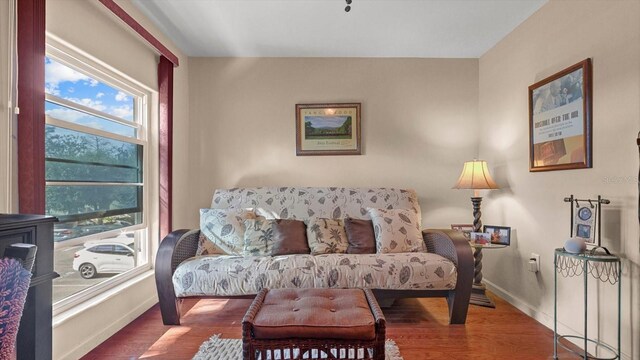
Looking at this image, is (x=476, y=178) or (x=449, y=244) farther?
(x=476, y=178)

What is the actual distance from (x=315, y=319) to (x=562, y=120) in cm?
220

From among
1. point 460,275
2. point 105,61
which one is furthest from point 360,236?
point 105,61

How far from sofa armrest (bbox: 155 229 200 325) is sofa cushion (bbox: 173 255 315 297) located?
56 millimetres

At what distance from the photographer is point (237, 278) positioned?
2352 mm

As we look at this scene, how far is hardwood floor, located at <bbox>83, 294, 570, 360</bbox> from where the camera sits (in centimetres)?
208

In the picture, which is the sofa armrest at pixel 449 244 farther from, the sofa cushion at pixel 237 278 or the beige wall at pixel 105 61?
the beige wall at pixel 105 61

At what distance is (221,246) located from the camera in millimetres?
2775

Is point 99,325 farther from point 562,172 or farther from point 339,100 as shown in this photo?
point 562,172

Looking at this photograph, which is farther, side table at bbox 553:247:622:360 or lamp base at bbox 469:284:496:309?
lamp base at bbox 469:284:496:309

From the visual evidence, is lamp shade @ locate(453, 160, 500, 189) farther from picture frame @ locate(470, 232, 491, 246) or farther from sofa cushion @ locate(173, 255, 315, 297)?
sofa cushion @ locate(173, 255, 315, 297)

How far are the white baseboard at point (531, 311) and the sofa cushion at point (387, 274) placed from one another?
77cm

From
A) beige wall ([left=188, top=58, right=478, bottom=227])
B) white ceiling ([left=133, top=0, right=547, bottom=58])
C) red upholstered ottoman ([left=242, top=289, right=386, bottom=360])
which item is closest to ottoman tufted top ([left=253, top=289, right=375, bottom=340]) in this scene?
red upholstered ottoman ([left=242, top=289, right=386, bottom=360])

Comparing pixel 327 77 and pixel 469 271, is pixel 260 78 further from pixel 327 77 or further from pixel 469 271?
pixel 469 271

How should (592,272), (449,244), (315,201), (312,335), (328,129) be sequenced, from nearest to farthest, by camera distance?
1. (312,335)
2. (592,272)
3. (449,244)
4. (315,201)
5. (328,129)
